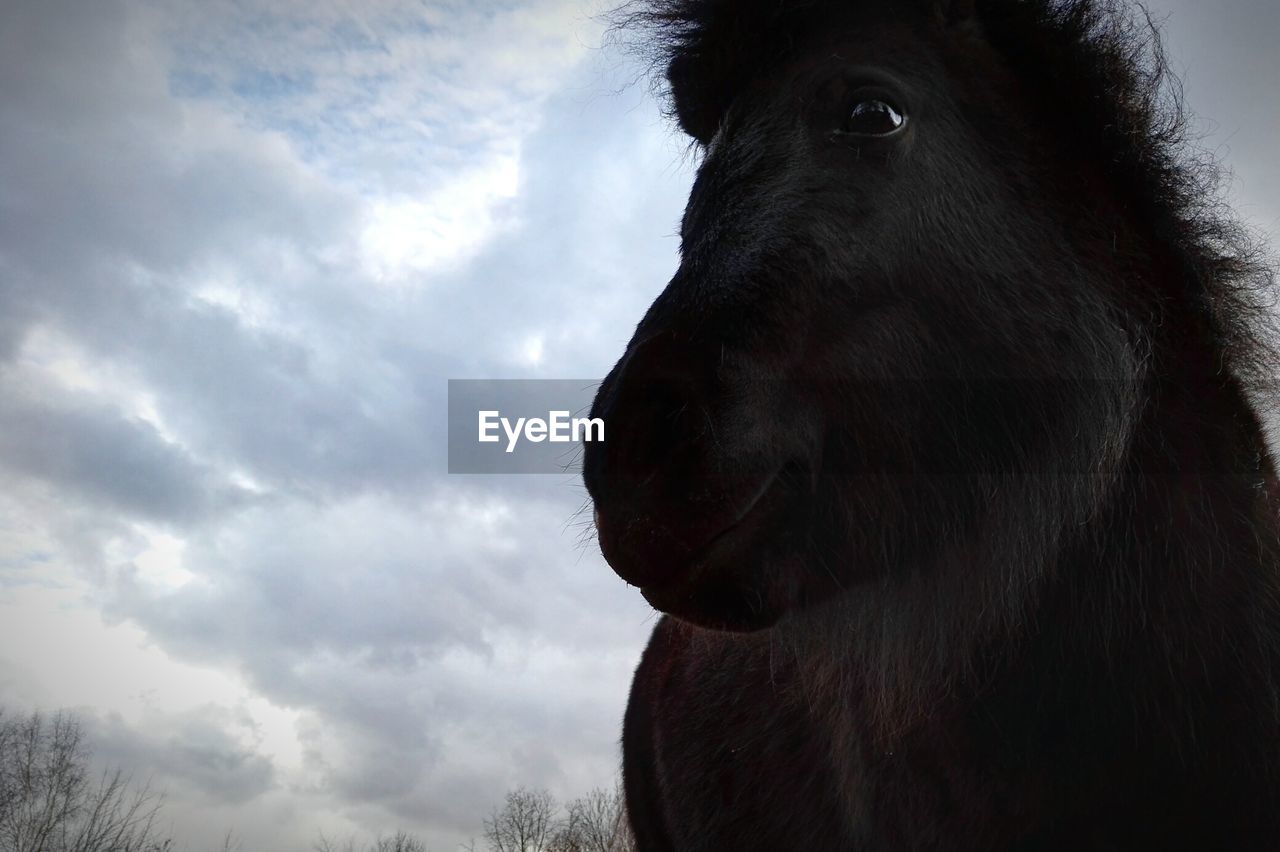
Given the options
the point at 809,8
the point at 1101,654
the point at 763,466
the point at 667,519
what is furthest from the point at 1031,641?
the point at 809,8

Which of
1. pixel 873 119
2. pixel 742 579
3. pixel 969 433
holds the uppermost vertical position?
pixel 873 119

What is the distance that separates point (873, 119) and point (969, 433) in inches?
38.1

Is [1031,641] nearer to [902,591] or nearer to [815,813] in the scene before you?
[902,591]

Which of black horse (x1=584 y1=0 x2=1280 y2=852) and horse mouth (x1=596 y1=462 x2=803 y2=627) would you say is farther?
black horse (x1=584 y1=0 x2=1280 y2=852)

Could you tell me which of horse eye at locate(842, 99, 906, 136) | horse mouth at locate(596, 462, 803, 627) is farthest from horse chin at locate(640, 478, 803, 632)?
horse eye at locate(842, 99, 906, 136)

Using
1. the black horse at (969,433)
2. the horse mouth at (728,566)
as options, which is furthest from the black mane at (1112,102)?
the horse mouth at (728,566)

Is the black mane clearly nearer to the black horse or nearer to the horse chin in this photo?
the black horse

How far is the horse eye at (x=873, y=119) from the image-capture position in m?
2.67

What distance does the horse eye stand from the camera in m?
2.67

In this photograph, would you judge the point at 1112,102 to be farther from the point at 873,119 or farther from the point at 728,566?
the point at 728,566

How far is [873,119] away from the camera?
8.79 feet

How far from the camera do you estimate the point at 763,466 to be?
2090 millimetres

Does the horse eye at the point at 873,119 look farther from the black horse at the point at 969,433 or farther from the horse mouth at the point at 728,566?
the horse mouth at the point at 728,566

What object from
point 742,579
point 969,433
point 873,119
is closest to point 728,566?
point 742,579
